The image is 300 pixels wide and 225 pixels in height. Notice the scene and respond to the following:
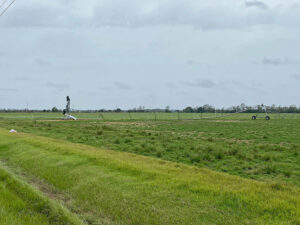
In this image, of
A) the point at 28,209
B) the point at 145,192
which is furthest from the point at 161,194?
the point at 28,209

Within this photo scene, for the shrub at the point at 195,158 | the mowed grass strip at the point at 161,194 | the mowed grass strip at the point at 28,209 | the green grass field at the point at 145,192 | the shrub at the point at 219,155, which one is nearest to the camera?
the mowed grass strip at the point at 161,194

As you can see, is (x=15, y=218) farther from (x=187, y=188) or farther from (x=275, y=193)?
(x=275, y=193)

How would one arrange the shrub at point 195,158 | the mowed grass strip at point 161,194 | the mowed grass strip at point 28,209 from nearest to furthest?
1. the mowed grass strip at point 161,194
2. the mowed grass strip at point 28,209
3. the shrub at point 195,158

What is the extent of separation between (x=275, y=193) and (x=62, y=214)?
4.63m

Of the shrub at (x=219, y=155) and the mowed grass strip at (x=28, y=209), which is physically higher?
the shrub at (x=219, y=155)

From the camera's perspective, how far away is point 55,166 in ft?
39.3

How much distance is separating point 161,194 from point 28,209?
121 inches

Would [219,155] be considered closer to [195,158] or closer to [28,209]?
[195,158]

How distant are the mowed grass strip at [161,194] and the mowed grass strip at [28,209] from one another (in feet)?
1.82

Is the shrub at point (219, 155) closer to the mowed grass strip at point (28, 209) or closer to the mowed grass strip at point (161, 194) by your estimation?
the mowed grass strip at point (161, 194)

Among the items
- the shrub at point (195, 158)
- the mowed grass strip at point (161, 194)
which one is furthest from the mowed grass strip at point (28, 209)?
the shrub at point (195, 158)

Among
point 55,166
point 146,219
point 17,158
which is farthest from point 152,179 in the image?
point 17,158

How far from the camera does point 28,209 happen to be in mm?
7434

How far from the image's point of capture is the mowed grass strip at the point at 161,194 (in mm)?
6348
